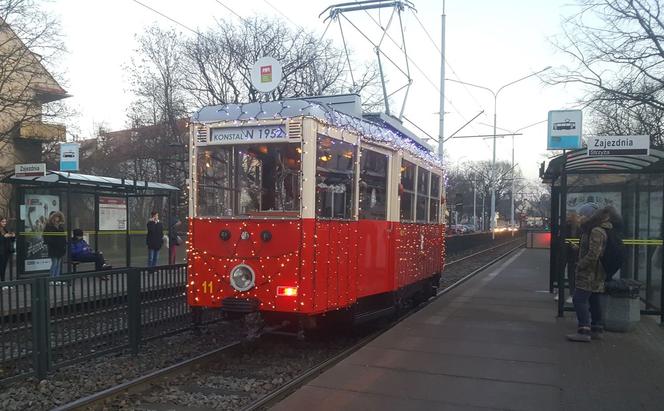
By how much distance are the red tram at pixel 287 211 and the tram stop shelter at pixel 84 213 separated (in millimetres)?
6419

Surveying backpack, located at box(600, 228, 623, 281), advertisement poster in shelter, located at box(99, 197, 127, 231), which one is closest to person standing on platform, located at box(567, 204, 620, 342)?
backpack, located at box(600, 228, 623, 281)

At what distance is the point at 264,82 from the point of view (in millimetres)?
10211

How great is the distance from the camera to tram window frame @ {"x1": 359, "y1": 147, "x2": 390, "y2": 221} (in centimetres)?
749

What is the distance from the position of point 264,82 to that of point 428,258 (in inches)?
180

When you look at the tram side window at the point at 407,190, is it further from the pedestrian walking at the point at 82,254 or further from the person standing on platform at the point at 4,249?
the person standing on platform at the point at 4,249

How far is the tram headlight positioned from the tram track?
956mm

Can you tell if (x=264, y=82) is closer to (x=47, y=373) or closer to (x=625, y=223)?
(x=47, y=373)

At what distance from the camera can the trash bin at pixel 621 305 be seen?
7.67 metres

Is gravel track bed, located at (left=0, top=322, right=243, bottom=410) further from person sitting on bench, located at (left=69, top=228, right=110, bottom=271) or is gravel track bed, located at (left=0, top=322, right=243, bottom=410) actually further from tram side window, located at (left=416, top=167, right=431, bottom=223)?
person sitting on bench, located at (left=69, top=228, right=110, bottom=271)

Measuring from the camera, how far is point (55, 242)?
11.7 m

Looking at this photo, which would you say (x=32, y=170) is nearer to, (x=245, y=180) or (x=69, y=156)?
(x=69, y=156)

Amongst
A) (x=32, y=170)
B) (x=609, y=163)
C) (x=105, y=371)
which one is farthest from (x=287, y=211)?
(x=32, y=170)

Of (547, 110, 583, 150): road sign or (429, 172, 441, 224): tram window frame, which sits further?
(429, 172, 441, 224): tram window frame

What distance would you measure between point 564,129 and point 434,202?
2886mm
